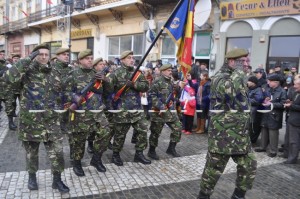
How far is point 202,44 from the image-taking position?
1452cm

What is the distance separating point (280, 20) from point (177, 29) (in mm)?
7928

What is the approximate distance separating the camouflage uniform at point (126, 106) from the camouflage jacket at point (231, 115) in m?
1.84

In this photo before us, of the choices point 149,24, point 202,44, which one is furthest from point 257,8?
point 149,24

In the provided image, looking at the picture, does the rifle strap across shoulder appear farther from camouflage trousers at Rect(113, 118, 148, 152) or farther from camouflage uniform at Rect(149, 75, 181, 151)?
camouflage uniform at Rect(149, 75, 181, 151)

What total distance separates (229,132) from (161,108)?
2.17 m

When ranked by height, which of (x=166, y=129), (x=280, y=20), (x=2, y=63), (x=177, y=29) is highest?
(x=280, y=20)

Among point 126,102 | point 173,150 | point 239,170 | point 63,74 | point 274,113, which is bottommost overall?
point 173,150

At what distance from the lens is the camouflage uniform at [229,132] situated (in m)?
3.63

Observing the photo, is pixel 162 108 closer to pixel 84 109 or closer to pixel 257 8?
pixel 84 109

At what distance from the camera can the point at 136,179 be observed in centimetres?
472

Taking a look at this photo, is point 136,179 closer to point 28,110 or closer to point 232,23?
point 28,110

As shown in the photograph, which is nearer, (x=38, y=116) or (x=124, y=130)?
(x=38, y=116)

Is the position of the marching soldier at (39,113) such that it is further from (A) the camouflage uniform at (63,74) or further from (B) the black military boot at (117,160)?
(B) the black military boot at (117,160)

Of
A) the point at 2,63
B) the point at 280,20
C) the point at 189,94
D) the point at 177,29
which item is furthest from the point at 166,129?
the point at 280,20
